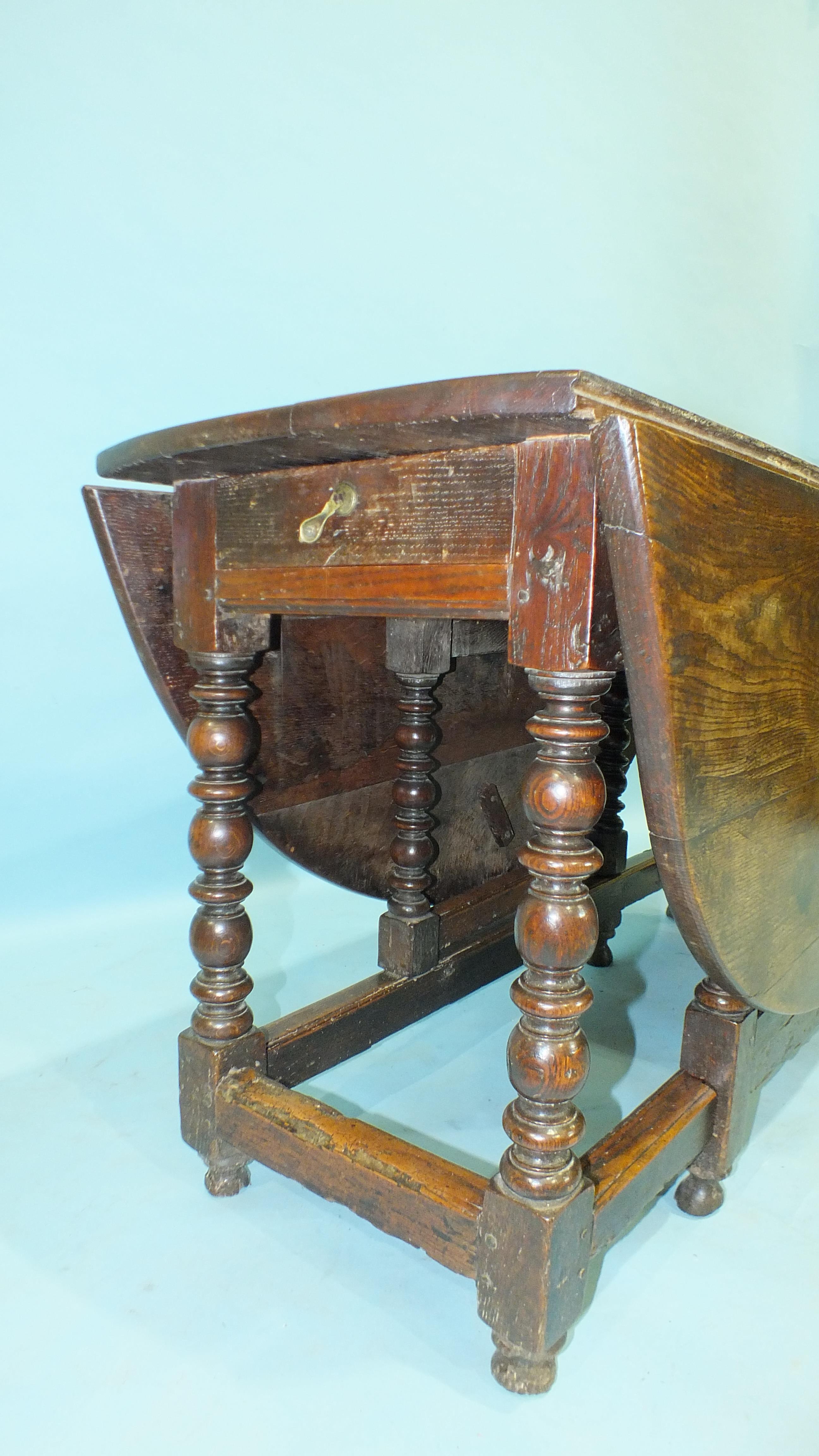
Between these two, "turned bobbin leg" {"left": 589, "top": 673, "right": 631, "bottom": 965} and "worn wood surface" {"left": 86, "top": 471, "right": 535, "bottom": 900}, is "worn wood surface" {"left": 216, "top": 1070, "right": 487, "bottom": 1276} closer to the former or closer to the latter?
"worn wood surface" {"left": 86, "top": 471, "right": 535, "bottom": 900}

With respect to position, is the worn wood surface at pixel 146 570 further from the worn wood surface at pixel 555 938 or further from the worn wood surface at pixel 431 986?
the worn wood surface at pixel 555 938

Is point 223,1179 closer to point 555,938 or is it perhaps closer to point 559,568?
point 555,938

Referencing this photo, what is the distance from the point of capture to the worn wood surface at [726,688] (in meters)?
0.87

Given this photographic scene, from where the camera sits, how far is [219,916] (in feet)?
4.65

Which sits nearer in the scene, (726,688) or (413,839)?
(726,688)

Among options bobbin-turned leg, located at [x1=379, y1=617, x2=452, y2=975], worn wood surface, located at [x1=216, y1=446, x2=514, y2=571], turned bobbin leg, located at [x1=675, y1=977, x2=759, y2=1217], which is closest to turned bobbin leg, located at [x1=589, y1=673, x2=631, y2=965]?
bobbin-turned leg, located at [x1=379, y1=617, x2=452, y2=975]

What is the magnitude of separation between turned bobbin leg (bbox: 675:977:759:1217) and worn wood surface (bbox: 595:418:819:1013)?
78 mm

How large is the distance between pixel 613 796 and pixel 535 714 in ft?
3.20

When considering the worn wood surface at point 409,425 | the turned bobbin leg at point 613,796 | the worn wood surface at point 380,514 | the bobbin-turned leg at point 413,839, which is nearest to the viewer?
the worn wood surface at point 409,425

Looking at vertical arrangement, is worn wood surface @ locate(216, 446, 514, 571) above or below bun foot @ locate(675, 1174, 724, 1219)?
above

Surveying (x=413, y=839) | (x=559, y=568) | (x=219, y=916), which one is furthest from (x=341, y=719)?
(x=559, y=568)

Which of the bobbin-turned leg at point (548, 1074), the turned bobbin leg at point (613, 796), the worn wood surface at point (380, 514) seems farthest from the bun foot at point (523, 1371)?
the turned bobbin leg at point (613, 796)

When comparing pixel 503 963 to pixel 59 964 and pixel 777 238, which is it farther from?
pixel 777 238

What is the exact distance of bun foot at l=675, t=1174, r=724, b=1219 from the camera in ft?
4.49
